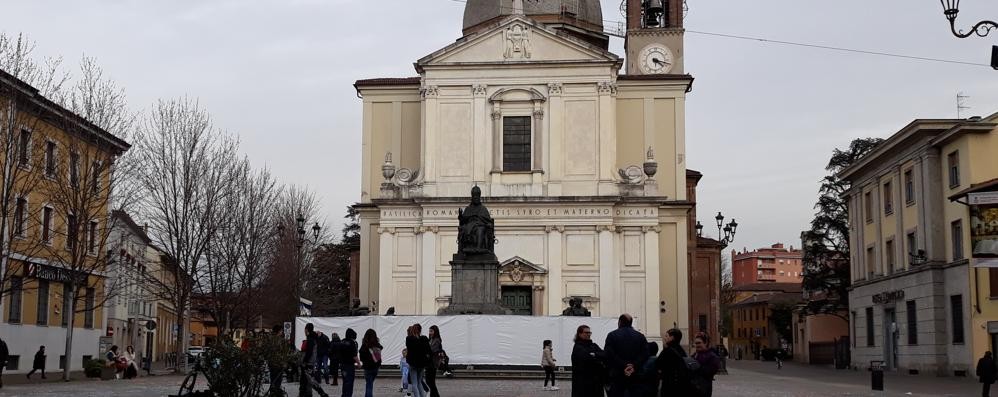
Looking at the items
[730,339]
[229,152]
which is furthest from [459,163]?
[730,339]

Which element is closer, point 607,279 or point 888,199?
point 888,199

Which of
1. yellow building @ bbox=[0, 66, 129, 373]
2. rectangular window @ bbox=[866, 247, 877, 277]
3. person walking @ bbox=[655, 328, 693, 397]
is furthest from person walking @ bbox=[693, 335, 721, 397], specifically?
rectangular window @ bbox=[866, 247, 877, 277]

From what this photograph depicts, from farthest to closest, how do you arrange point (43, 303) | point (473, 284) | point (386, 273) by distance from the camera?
point (386, 273), point (43, 303), point (473, 284)

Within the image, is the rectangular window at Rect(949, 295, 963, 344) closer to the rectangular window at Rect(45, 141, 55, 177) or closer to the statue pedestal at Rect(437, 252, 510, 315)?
the statue pedestal at Rect(437, 252, 510, 315)

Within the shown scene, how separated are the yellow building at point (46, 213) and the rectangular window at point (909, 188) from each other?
29831mm

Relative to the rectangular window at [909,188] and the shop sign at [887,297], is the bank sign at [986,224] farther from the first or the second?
the shop sign at [887,297]

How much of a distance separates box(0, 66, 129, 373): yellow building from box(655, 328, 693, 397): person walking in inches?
931

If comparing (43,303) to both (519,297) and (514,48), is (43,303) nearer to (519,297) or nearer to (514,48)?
(519,297)

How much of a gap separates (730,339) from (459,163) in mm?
89861

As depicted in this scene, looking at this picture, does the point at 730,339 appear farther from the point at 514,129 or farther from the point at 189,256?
the point at 189,256

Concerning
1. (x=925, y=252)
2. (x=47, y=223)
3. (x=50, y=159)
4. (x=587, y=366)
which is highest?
(x=50, y=159)

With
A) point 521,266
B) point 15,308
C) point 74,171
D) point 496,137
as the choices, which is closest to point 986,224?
point 74,171

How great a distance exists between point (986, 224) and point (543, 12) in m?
43.1

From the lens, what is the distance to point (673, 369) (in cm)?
1359
